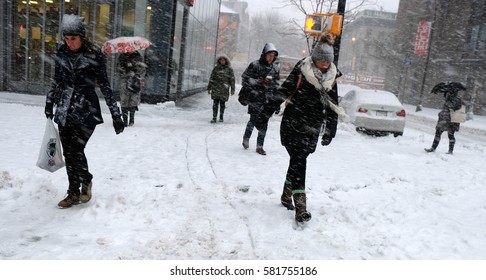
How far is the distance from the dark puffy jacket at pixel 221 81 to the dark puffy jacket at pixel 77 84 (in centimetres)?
638

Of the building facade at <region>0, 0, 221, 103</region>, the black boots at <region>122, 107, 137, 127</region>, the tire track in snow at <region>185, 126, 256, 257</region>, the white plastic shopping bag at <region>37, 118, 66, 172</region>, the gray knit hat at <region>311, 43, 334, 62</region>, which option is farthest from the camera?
the building facade at <region>0, 0, 221, 103</region>

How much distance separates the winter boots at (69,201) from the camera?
4.41 meters

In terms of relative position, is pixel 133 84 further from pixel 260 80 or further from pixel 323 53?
pixel 323 53

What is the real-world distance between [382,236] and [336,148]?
5.37m

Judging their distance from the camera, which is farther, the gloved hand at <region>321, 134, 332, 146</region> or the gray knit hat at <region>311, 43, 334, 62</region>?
the gloved hand at <region>321, 134, 332, 146</region>

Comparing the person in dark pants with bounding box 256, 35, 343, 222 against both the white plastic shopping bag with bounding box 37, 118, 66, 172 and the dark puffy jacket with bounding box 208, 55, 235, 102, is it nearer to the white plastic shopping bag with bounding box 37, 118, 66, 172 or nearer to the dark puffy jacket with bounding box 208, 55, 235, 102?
the white plastic shopping bag with bounding box 37, 118, 66, 172

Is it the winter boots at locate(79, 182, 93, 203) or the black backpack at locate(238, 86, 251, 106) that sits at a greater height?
the black backpack at locate(238, 86, 251, 106)

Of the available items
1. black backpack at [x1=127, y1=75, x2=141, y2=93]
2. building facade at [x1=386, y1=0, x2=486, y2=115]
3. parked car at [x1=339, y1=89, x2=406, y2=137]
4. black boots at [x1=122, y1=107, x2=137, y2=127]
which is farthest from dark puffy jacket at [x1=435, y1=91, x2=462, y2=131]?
building facade at [x1=386, y1=0, x2=486, y2=115]

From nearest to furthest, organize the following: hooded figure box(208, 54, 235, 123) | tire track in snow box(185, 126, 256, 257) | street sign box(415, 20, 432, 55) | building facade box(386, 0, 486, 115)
→ tire track in snow box(185, 126, 256, 257) → hooded figure box(208, 54, 235, 123) → building facade box(386, 0, 486, 115) → street sign box(415, 20, 432, 55)

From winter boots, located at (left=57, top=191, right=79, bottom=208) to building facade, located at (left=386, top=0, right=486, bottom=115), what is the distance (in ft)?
87.9

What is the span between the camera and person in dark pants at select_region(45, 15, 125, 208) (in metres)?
4.23

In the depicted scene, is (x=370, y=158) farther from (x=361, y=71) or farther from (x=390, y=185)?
(x=361, y=71)

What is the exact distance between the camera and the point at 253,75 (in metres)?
7.82

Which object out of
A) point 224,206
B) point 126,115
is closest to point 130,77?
point 126,115
